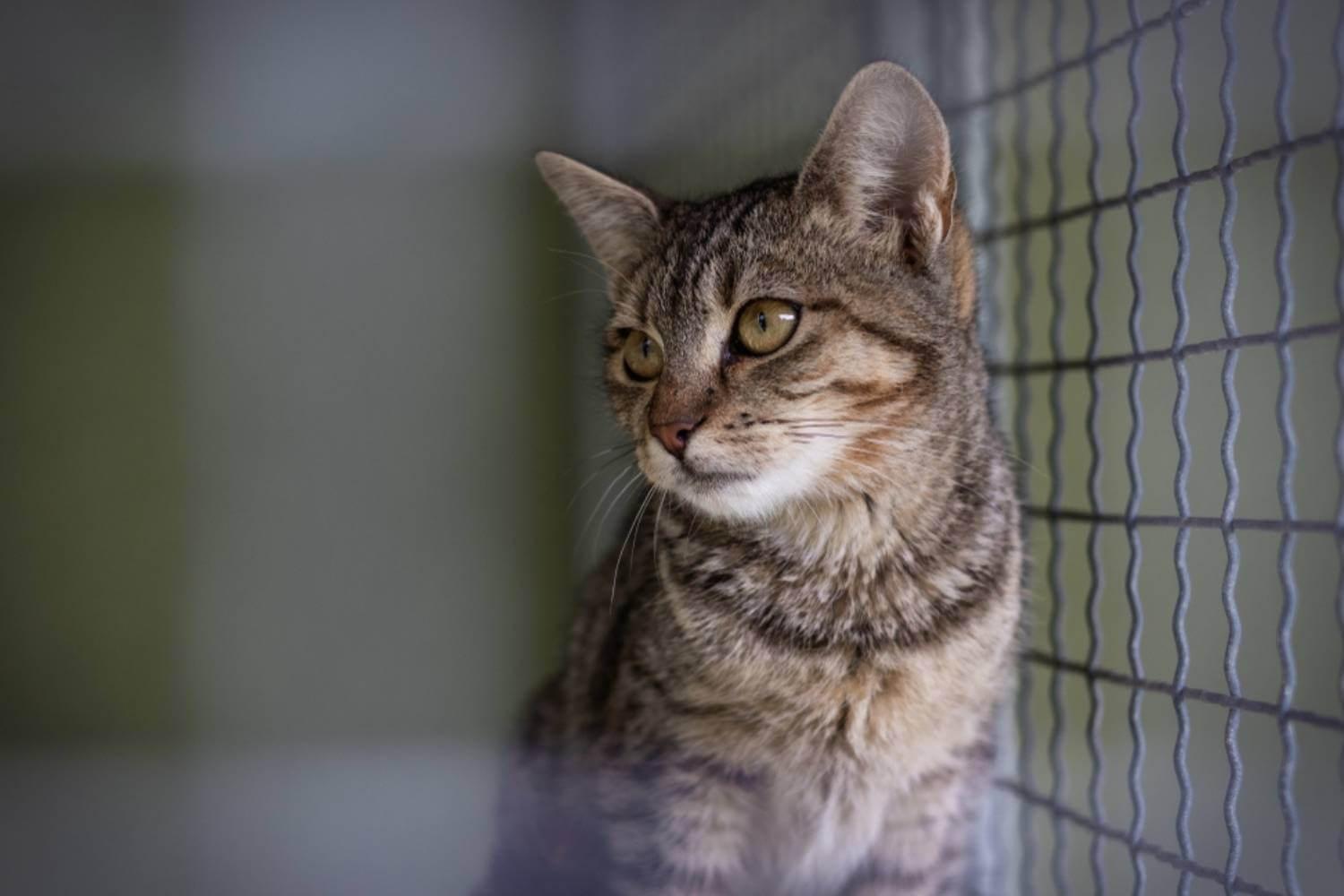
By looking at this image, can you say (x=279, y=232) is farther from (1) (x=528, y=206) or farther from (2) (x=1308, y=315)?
(2) (x=1308, y=315)

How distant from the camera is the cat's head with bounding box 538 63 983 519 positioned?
1032mm

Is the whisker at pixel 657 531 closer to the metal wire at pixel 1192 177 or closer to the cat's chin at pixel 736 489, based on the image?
the cat's chin at pixel 736 489

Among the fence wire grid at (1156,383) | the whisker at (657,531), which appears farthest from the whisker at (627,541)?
the fence wire grid at (1156,383)

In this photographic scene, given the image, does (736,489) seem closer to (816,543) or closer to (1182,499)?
(816,543)

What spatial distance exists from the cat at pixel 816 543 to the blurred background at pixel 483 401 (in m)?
0.16

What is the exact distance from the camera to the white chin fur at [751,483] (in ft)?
3.40

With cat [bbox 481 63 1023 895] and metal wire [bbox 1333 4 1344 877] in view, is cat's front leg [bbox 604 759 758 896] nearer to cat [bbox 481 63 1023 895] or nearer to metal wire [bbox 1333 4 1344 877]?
cat [bbox 481 63 1023 895]

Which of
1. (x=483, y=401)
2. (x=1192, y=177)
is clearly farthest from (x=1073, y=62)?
(x=483, y=401)

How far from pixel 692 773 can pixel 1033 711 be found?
626 mm

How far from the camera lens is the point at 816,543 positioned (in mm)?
1125

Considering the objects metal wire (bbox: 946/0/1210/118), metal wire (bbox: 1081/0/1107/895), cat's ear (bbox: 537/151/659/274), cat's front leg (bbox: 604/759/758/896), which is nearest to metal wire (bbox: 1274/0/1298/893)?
metal wire (bbox: 946/0/1210/118)

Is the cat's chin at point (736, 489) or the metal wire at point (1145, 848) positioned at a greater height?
the cat's chin at point (736, 489)

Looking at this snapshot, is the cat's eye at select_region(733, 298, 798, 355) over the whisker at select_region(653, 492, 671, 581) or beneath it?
over

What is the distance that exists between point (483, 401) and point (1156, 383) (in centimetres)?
117
